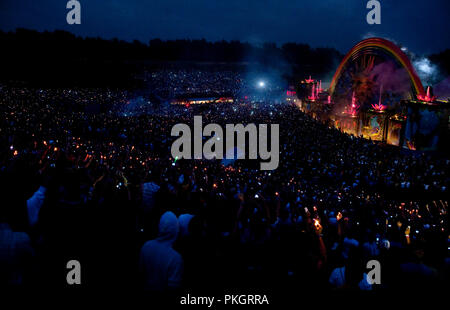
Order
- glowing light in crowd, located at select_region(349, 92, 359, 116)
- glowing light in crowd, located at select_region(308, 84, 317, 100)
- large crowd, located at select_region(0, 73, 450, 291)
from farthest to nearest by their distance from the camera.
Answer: glowing light in crowd, located at select_region(308, 84, 317, 100)
glowing light in crowd, located at select_region(349, 92, 359, 116)
large crowd, located at select_region(0, 73, 450, 291)

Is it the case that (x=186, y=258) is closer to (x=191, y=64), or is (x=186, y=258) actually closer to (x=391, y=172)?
(x=391, y=172)

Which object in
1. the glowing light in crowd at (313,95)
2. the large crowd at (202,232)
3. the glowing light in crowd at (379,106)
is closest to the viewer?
the large crowd at (202,232)

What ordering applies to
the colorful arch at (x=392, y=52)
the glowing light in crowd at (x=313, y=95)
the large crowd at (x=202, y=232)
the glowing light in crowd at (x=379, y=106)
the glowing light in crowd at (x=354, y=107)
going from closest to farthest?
the large crowd at (x=202, y=232)
the colorful arch at (x=392, y=52)
the glowing light in crowd at (x=379, y=106)
the glowing light in crowd at (x=354, y=107)
the glowing light in crowd at (x=313, y=95)

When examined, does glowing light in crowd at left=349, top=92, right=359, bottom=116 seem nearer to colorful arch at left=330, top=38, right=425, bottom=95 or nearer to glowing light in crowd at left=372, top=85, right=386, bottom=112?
glowing light in crowd at left=372, top=85, right=386, bottom=112

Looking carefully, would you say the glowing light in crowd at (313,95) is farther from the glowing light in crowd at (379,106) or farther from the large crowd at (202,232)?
the large crowd at (202,232)

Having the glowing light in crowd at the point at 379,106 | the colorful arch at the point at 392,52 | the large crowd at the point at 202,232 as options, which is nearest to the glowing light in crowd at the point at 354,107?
the glowing light in crowd at the point at 379,106

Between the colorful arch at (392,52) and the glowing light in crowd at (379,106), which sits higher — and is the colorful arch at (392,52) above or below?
above

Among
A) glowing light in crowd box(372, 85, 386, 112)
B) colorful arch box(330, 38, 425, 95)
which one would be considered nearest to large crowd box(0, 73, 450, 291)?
colorful arch box(330, 38, 425, 95)

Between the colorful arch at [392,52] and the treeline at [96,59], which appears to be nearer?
the colorful arch at [392,52]

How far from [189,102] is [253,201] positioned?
39.6 m

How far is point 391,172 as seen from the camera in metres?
12.5

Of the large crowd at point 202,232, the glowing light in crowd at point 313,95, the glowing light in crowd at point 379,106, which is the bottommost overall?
the large crowd at point 202,232

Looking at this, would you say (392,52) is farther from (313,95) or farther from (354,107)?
(313,95)

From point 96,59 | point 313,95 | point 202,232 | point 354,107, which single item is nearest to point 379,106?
point 354,107
